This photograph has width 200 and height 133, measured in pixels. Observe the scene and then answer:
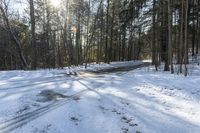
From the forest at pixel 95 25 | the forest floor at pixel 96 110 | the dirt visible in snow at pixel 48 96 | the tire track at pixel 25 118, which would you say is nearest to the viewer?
the tire track at pixel 25 118

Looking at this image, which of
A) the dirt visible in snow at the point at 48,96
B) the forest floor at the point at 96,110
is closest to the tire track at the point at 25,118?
the forest floor at the point at 96,110

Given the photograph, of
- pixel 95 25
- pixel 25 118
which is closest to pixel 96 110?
pixel 25 118

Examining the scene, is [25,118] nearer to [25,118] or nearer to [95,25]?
[25,118]

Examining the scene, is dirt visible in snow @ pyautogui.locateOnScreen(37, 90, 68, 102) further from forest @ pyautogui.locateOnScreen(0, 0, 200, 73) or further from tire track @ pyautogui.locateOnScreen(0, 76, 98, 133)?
forest @ pyautogui.locateOnScreen(0, 0, 200, 73)

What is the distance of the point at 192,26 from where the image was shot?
42.3m

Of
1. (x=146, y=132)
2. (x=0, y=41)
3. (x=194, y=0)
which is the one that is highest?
(x=194, y=0)

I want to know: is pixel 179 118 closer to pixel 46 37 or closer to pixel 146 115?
pixel 146 115

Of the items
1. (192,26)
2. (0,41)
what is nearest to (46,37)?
(0,41)

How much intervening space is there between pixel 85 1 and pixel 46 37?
29.1 feet

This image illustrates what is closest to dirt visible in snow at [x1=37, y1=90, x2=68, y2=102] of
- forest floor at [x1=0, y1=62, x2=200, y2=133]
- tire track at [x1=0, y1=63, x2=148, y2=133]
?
forest floor at [x1=0, y1=62, x2=200, y2=133]

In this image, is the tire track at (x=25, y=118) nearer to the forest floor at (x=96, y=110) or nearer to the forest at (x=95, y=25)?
the forest floor at (x=96, y=110)

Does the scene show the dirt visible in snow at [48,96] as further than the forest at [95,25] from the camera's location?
No

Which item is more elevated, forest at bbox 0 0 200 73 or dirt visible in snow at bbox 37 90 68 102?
forest at bbox 0 0 200 73

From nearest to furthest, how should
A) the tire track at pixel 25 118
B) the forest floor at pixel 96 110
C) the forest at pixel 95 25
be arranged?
the tire track at pixel 25 118 < the forest floor at pixel 96 110 < the forest at pixel 95 25
